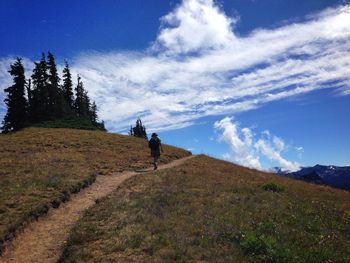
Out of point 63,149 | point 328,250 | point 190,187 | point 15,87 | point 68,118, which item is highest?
point 15,87

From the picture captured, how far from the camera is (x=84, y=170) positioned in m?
30.0

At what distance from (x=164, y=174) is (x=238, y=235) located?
1602 cm

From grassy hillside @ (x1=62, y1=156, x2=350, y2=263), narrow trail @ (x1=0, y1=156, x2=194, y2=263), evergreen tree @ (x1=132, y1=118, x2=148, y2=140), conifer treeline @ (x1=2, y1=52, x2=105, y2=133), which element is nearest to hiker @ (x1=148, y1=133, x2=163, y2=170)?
→ narrow trail @ (x1=0, y1=156, x2=194, y2=263)

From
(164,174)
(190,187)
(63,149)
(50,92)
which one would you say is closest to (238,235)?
(190,187)

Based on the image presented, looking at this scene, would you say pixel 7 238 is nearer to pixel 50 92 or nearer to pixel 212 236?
pixel 212 236

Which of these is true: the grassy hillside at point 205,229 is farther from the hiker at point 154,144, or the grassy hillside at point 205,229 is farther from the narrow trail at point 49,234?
the hiker at point 154,144

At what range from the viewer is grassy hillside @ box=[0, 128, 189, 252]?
61.8 feet

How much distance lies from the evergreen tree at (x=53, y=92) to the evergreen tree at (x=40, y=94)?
0.82 meters

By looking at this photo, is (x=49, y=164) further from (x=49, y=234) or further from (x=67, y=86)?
(x=67, y=86)

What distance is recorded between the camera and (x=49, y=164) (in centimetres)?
3086

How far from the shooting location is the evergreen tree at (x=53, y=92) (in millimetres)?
72625

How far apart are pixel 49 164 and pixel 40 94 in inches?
1830

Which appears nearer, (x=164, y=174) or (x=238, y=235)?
(x=238, y=235)

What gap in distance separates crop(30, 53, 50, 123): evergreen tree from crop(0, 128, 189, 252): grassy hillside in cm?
1500
